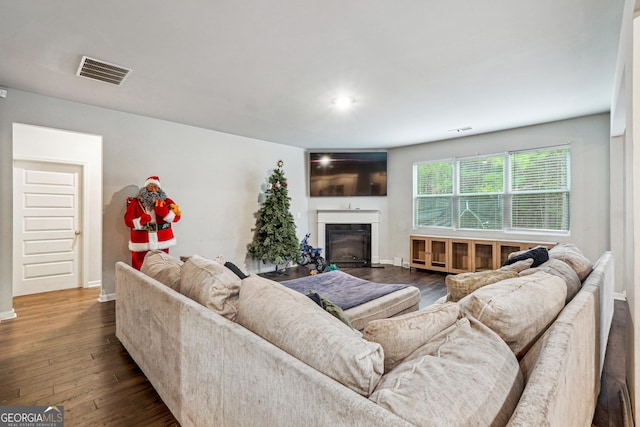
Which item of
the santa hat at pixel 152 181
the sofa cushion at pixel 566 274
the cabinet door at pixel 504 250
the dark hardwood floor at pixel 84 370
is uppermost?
the santa hat at pixel 152 181

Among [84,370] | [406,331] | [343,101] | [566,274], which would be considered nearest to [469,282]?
[566,274]

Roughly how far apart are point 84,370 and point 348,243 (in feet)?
16.1

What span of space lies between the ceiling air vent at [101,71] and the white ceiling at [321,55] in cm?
7

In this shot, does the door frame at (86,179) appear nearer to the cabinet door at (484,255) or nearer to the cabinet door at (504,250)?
the cabinet door at (484,255)

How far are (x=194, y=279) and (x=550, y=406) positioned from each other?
1.58m

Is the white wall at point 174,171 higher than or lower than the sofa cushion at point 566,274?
higher

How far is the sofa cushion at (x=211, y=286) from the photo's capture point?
146 centimetres

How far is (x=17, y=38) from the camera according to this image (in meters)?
2.36

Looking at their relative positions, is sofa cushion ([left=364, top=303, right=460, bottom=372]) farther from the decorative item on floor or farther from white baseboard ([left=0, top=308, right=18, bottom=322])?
→ the decorative item on floor

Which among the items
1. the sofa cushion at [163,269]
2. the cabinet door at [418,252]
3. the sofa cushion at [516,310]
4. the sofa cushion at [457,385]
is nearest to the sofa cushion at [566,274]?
the sofa cushion at [516,310]

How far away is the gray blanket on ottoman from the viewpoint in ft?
8.53

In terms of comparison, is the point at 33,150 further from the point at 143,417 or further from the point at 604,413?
the point at 604,413

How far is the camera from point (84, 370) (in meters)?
2.23

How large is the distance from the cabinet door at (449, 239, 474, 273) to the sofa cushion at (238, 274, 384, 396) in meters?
4.73
